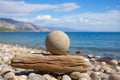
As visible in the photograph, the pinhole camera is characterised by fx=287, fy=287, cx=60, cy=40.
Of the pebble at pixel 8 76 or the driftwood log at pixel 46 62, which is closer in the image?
the pebble at pixel 8 76

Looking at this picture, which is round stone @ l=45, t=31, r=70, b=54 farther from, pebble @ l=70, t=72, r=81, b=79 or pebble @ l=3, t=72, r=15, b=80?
pebble @ l=3, t=72, r=15, b=80

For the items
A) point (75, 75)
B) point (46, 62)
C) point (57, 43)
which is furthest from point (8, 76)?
A: point (75, 75)

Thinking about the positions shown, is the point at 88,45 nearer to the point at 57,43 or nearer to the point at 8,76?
the point at 57,43

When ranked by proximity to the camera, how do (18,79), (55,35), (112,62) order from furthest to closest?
1. (112,62)
2. (55,35)
3. (18,79)

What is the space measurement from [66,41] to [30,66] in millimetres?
1968

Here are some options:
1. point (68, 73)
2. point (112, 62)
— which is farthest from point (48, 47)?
point (112, 62)

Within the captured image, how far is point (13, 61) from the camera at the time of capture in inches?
500

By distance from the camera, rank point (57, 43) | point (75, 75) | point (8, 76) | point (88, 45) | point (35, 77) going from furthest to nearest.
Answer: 1. point (88, 45)
2. point (75, 75)
3. point (57, 43)
4. point (8, 76)
5. point (35, 77)

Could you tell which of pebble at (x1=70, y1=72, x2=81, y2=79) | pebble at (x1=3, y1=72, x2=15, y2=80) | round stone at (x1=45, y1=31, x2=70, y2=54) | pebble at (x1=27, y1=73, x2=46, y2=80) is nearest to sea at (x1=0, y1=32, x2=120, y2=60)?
pebble at (x1=70, y1=72, x2=81, y2=79)

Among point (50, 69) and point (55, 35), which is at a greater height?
point (55, 35)

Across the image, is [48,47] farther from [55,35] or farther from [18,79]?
[18,79]

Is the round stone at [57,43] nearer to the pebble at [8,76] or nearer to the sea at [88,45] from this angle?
the pebble at [8,76]

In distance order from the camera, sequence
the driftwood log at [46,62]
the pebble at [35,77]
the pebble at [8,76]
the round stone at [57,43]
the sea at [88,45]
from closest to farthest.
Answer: the pebble at [35,77] < the pebble at [8,76] < the driftwood log at [46,62] < the round stone at [57,43] < the sea at [88,45]

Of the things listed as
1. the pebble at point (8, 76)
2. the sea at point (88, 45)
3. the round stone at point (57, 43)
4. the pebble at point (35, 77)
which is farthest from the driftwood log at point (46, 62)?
the sea at point (88, 45)
